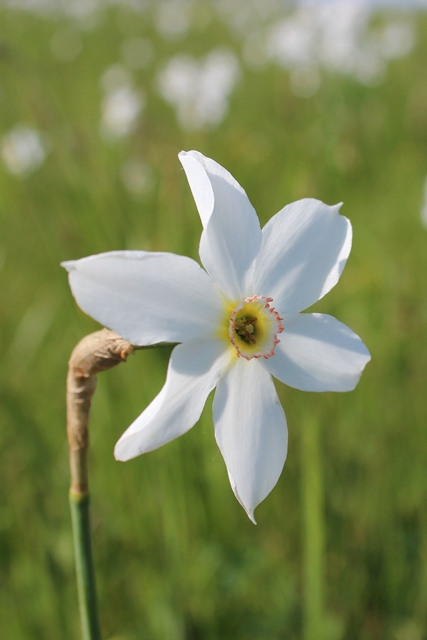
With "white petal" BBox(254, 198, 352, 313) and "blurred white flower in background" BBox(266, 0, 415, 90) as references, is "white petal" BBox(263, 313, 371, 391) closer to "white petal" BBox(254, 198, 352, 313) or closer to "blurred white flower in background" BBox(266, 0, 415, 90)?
"white petal" BBox(254, 198, 352, 313)

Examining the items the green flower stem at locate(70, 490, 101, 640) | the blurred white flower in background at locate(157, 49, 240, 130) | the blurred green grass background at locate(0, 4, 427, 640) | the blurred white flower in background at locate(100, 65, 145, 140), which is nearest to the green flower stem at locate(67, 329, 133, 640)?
the green flower stem at locate(70, 490, 101, 640)

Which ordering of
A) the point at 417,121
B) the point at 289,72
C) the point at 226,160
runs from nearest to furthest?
the point at 226,160 < the point at 417,121 < the point at 289,72

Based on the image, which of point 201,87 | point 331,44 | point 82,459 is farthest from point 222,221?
point 331,44

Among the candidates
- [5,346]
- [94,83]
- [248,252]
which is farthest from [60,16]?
[248,252]

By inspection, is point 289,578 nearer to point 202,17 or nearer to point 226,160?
point 226,160

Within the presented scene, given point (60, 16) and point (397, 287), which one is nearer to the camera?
point (397, 287)

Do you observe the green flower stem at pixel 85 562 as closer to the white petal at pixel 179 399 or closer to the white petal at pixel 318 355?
the white petal at pixel 179 399
